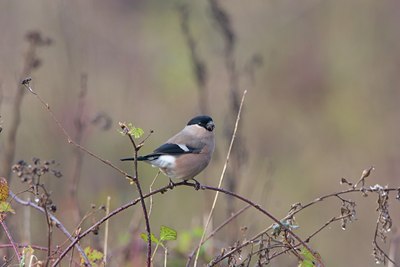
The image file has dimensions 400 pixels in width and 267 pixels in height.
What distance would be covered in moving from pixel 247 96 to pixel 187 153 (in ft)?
17.8

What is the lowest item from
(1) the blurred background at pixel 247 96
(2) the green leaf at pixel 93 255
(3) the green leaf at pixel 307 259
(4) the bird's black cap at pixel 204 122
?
(3) the green leaf at pixel 307 259

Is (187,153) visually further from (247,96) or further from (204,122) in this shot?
(247,96)

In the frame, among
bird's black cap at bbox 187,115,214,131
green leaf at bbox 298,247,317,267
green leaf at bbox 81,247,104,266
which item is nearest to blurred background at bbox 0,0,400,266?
bird's black cap at bbox 187,115,214,131

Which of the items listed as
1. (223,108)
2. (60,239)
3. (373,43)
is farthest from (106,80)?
(60,239)

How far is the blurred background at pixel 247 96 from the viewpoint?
7.66 m

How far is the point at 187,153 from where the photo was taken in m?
4.10

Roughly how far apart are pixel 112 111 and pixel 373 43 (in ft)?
11.1

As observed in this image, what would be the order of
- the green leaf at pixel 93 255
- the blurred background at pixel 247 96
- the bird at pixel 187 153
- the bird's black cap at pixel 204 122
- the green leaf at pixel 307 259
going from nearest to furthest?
the green leaf at pixel 307 259 → the green leaf at pixel 93 255 → the bird at pixel 187 153 → the bird's black cap at pixel 204 122 → the blurred background at pixel 247 96

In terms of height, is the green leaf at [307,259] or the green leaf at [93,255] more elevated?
the green leaf at [93,255]

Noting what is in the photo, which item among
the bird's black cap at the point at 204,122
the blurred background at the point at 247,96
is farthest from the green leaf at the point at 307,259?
the blurred background at the point at 247,96

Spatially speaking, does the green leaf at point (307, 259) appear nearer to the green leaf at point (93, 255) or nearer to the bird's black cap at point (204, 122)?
the green leaf at point (93, 255)

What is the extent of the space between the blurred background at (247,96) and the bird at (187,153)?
5.75 feet

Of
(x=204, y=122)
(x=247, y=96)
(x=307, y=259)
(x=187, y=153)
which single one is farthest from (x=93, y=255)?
(x=247, y=96)

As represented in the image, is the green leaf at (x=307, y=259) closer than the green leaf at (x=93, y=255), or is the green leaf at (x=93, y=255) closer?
the green leaf at (x=307, y=259)
